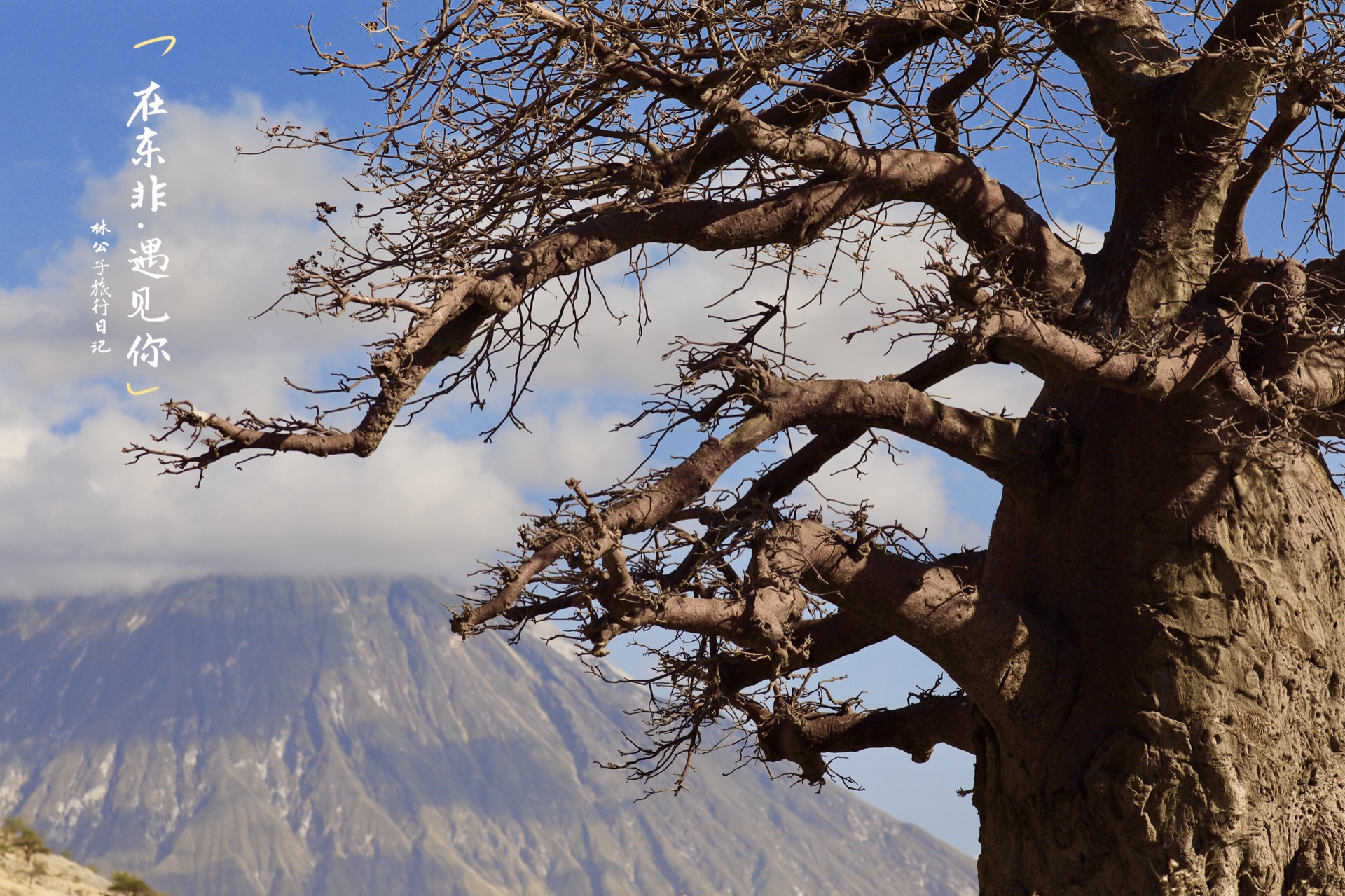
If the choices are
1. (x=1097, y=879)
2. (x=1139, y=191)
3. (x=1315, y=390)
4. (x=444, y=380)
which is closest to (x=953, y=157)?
(x=1139, y=191)

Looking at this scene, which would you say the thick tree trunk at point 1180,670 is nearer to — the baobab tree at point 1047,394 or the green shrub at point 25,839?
the baobab tree at point 1047,394

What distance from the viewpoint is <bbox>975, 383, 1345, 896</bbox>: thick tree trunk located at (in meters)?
5.93

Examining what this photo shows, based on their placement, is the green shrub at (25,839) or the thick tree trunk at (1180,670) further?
the green shrub at (25,839)

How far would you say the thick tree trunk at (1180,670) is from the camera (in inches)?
234

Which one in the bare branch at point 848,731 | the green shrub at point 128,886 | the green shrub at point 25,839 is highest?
the bare branch at point 848,731

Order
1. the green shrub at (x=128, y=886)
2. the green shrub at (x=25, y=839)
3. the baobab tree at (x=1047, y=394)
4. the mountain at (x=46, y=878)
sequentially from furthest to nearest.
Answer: the green shrub at (x=128, y=886), the green shrub at (x=25, y=839), the mountain at (x=46, y=878), the baobab tree at (x=1047, y=394)

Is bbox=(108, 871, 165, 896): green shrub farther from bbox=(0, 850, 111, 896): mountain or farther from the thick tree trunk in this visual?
the thick tree trunk

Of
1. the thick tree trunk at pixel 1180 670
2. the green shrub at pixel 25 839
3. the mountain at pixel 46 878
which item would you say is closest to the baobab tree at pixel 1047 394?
the thick tree trunk at pixel 1180 670

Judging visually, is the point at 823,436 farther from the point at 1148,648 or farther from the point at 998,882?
the point at 998,882

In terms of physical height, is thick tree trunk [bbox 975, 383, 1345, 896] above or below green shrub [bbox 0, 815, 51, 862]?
above

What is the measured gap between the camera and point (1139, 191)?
659 cm

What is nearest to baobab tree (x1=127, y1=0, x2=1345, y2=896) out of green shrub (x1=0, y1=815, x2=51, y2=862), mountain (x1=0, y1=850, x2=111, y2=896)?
mountain (x1=0, y1=850, x2=111, y2=896)

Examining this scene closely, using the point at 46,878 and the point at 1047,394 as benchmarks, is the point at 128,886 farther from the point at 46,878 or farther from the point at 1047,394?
the point at 1047,394

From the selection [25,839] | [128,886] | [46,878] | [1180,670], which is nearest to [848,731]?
[1180,670]
